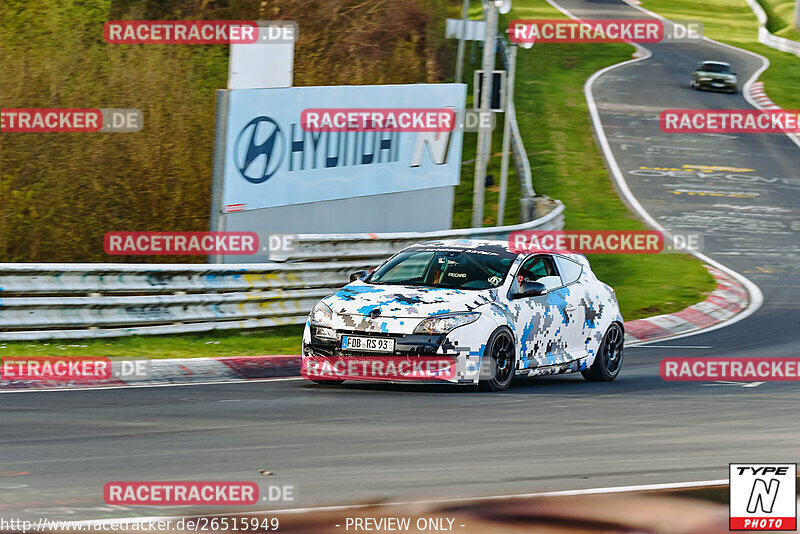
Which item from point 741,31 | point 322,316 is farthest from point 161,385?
point 741,31

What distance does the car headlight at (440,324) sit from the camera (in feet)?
34.6

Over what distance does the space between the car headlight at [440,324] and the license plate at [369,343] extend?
0.27 metres

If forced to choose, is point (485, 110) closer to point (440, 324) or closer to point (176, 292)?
point (176, 292)

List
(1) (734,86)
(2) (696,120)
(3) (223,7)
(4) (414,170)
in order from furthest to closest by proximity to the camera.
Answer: (1) (734,86) → (2) (696,120) → (3) (223,7) → (4) (414,170)

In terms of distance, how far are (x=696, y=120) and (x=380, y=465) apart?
118 feet

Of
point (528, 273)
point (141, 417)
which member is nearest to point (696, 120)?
point (528, 273)

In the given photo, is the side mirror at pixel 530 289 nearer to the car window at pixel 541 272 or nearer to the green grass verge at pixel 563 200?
the car window at pixel 541 272

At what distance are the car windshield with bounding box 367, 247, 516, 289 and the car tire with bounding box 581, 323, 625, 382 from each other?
1596mm

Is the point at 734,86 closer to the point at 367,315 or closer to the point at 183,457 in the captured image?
the point at 367,315

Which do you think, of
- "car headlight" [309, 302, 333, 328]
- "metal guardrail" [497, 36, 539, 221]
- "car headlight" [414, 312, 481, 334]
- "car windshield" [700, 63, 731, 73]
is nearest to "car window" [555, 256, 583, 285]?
"car headlight" [414, 312, 481, 334]

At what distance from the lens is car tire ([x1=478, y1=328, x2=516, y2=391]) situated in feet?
35.4

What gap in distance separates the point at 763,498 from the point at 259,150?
9965mm

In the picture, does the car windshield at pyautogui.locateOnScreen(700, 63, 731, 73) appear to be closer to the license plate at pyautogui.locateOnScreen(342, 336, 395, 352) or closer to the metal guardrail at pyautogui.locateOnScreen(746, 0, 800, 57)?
the metal guardrail at pyautogui.locateOnScreen(746, 0, 800, 57)

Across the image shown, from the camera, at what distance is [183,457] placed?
7324 millimetres
